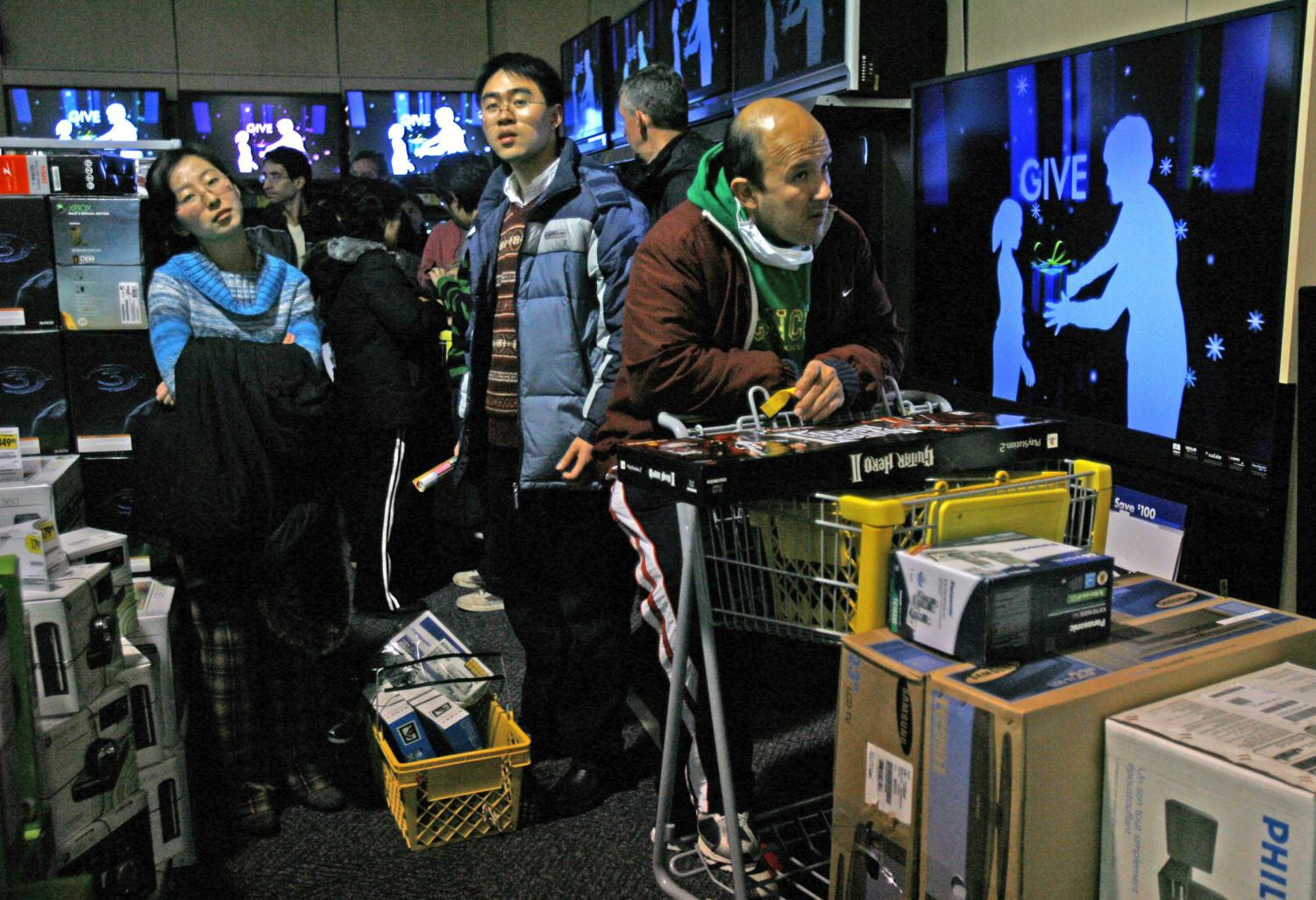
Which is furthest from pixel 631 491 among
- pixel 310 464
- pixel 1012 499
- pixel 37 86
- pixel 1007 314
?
pixel 37 86

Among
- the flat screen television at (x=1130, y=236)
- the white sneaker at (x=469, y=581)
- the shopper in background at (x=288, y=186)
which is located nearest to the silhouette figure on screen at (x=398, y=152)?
the shopper in background at (x=288, y=186)

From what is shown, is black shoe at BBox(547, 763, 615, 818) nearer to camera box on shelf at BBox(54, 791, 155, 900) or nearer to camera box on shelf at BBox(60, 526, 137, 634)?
camera box on shelf at BBox(54, 791, 155, 900)

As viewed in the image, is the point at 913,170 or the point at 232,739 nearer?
the point at 232,739

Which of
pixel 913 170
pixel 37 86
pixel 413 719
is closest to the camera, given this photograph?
pixel 413 719

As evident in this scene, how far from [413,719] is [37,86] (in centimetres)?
614

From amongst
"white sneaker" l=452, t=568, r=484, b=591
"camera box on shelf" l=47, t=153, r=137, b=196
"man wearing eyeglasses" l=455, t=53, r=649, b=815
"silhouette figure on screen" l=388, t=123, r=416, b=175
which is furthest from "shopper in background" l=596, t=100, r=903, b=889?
"silhouette figure on screen" l=388, t=123, r=416, b=175

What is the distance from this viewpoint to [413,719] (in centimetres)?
232

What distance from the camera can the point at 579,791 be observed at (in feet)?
7.87

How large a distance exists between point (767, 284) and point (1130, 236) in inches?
30.0

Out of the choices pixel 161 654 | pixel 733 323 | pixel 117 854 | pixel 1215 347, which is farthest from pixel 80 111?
pixel 1215 347

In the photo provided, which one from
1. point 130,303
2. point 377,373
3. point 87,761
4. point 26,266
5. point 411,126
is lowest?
point 87,761

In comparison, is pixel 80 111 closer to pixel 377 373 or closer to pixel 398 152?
→ pixel 398 152

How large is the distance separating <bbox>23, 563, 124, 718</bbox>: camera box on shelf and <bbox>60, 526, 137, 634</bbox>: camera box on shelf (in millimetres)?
139

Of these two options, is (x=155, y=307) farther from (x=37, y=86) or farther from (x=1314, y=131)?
(x=37, y=86)
